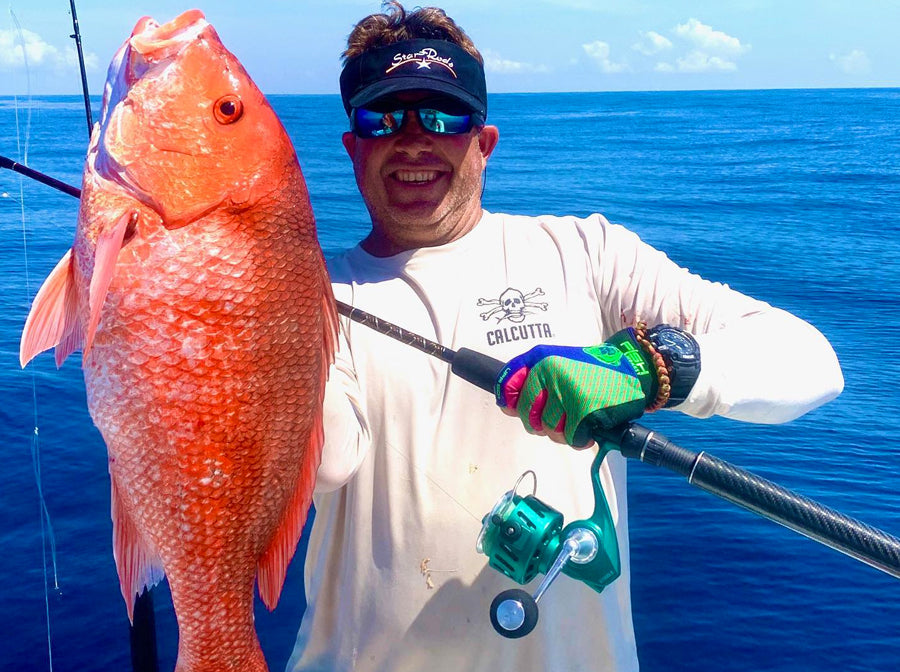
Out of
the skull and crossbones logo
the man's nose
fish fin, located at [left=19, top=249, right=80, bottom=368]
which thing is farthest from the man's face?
fish fin, located at [left=19, top=249, right=80, bottom=368]

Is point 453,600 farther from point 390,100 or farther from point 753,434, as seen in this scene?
point 753,434

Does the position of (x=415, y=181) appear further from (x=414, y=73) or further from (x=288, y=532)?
(x=288, y=532)

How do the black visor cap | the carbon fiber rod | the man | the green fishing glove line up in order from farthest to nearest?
the black visor cap < the man < the green fishing glove < the carbon fiber rod

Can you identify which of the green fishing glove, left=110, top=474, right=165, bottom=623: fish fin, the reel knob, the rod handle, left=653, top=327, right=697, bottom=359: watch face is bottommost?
the reel knob

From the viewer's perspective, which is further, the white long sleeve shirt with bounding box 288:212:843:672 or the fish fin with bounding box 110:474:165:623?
the white long sleeve shirt with bounding box 288:212:843:672

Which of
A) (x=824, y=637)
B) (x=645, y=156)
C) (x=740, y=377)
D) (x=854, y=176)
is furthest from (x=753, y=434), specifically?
(x=645, y=156)

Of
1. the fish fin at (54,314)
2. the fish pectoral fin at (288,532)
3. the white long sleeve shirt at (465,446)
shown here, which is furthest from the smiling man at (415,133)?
the fish fin at (54,314)

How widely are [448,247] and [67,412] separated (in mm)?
5497

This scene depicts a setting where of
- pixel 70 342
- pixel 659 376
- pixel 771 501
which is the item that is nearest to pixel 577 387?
pixel 659 376

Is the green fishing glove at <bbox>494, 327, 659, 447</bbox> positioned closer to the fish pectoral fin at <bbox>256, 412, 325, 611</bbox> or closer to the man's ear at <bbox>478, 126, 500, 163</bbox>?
the fish pectoral fin at <bbox>256, 412, 325, 611</bbox>

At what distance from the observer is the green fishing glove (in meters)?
1.62

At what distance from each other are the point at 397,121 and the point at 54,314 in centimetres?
108

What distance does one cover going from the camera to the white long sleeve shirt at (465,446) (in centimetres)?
198

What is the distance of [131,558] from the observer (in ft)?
4.96
